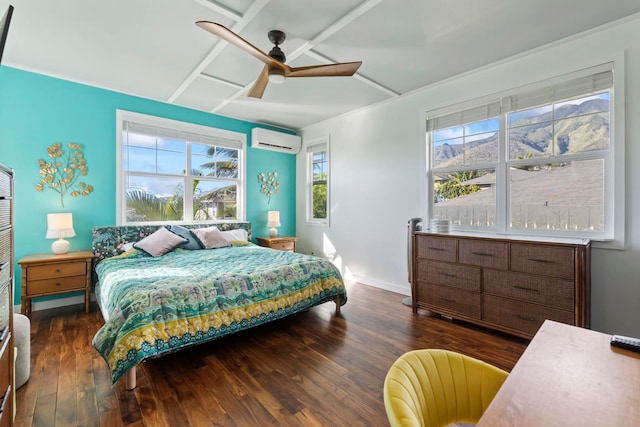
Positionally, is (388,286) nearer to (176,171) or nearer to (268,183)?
(268,183)

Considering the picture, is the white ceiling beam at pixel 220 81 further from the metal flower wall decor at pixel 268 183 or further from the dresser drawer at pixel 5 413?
the dresser drawer at pixel 5 413

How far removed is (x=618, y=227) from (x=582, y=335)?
78.4 inches

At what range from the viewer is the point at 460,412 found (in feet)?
3.40

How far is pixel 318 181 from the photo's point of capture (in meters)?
5.35

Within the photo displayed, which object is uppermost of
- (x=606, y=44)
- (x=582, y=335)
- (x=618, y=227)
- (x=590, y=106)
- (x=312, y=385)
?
(x=606, y=44)

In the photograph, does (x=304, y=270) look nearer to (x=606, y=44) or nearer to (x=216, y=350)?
(x=216, y=350)

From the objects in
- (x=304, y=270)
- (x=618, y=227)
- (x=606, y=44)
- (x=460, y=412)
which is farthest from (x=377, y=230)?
(x=460, y=412)

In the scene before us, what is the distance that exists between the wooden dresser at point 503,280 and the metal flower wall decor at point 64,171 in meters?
4.09

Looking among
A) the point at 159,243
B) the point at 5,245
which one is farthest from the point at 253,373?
the point at 159,243

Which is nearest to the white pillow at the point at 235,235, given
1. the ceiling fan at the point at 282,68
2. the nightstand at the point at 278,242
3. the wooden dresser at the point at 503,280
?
the nightstand at the point at 278,242

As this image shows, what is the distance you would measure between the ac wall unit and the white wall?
197 millimetres

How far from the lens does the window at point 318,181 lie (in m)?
5.16

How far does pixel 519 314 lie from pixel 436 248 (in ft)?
2.98

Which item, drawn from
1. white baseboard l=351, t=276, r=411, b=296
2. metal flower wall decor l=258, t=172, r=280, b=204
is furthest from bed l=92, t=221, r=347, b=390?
metal flower wall decor l=258, t=172, r=280, b=204
